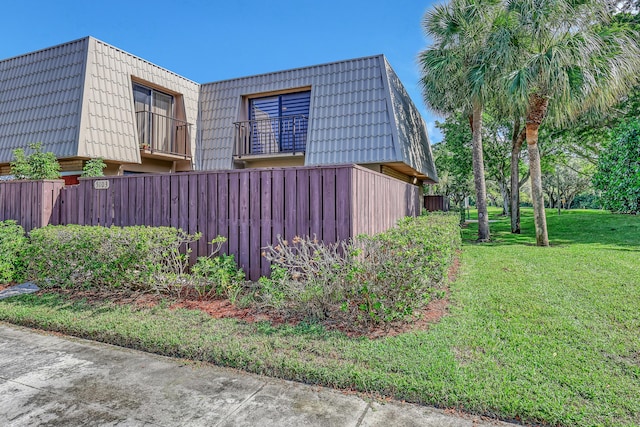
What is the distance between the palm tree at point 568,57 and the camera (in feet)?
30.3

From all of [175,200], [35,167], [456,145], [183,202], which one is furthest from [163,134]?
[456,145]

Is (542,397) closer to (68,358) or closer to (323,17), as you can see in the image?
(68,358)

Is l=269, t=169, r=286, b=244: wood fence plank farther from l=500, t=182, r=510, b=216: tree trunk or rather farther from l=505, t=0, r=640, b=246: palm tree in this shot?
l=500, t=182, r=510, b=216: tree trunk

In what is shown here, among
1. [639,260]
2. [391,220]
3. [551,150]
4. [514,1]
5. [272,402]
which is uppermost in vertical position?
[514,1]

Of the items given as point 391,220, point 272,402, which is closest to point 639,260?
point 391,220

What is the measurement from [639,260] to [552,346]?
21.1 feet

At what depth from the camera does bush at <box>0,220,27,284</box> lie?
20.8 ft

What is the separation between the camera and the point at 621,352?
11.1 feet

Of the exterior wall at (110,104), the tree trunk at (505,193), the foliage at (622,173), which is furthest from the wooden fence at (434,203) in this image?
the foliage at (622,173)

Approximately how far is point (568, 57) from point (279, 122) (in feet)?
28.0

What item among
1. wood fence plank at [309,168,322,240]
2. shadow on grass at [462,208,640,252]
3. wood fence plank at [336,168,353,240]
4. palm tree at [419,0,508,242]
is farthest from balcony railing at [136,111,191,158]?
shadow on grass at [462,208,640,252]

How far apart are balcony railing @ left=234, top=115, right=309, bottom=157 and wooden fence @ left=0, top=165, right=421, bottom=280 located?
17.4ft

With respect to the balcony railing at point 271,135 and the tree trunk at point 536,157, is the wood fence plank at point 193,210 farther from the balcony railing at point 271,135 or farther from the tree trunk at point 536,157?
the tree trunk at point 536,157

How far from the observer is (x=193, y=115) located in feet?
39.5
